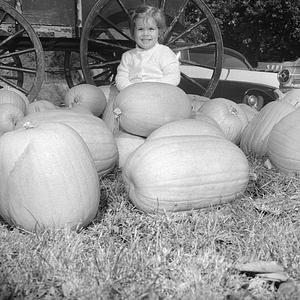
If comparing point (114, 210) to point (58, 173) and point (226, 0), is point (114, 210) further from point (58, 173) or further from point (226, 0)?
point (226, 0)

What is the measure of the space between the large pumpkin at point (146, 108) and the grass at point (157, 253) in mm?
587

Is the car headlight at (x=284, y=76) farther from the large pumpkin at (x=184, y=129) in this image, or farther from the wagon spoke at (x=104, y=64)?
the large pumpkin at (x=184, y=129)

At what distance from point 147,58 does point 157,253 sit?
2480 mm

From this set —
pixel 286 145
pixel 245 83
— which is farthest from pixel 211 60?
pixel 286 145

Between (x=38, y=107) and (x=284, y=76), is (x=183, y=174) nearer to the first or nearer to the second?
(x=38, y=107)

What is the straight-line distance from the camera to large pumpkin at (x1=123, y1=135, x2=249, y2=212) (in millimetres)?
2646

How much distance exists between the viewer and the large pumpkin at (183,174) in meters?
2.65

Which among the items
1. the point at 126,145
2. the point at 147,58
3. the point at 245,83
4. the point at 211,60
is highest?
the point at 147,58

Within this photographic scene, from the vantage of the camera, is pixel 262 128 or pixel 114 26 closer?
pixel 262 128

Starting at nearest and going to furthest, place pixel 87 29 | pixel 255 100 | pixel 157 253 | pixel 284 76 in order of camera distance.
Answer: pixel 157 253 < pixel 87 29 < pixel 284 76 < pixel 255 100

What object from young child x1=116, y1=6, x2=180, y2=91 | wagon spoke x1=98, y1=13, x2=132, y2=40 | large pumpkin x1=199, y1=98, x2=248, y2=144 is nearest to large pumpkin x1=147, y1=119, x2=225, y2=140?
large pumpkin x1=199, y1=98, x2=248, y2=144

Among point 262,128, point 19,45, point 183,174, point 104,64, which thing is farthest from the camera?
point 104,64

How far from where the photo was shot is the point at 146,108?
3.32 meters

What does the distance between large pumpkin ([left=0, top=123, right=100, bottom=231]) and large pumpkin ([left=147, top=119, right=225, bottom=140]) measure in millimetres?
693
